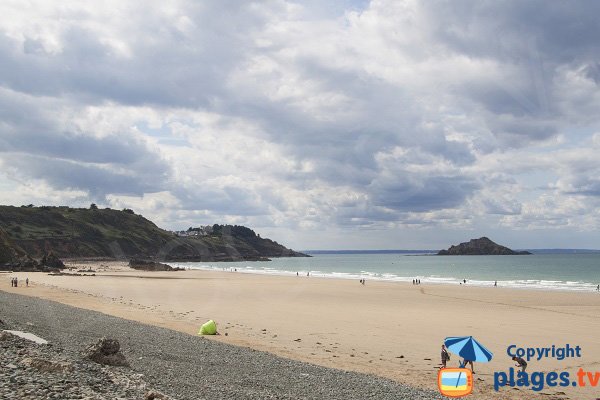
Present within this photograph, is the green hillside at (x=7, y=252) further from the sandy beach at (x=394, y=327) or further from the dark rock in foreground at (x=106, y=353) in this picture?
the dark rock in foreground at (x=106, y=353)

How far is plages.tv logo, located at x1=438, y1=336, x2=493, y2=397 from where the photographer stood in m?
12.7

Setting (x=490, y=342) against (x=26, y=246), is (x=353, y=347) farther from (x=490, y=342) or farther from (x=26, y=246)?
(x=26, y=246)

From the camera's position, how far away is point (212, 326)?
23688 mm

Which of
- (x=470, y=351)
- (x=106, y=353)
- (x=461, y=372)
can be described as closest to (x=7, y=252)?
(x=106, y=353)

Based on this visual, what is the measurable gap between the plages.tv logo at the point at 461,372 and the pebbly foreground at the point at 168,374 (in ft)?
1.91

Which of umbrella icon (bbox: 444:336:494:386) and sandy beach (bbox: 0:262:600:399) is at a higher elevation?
umbrella icon (bbox: 444:336:494:386)

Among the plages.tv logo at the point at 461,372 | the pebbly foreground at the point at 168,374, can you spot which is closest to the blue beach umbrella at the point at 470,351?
the plages.tv logo at the point at 461,372

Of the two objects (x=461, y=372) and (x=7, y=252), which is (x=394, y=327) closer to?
(x=461, y=372)

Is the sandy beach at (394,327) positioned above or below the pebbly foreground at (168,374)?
below

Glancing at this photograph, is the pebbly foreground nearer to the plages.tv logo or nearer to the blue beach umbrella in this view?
the plages.tv logo

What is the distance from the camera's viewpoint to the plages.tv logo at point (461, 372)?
12.7m

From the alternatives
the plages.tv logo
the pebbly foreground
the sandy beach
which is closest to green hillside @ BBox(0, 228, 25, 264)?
the sandy beach

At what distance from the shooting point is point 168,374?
500 inches

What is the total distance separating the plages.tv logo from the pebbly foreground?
0.58m
